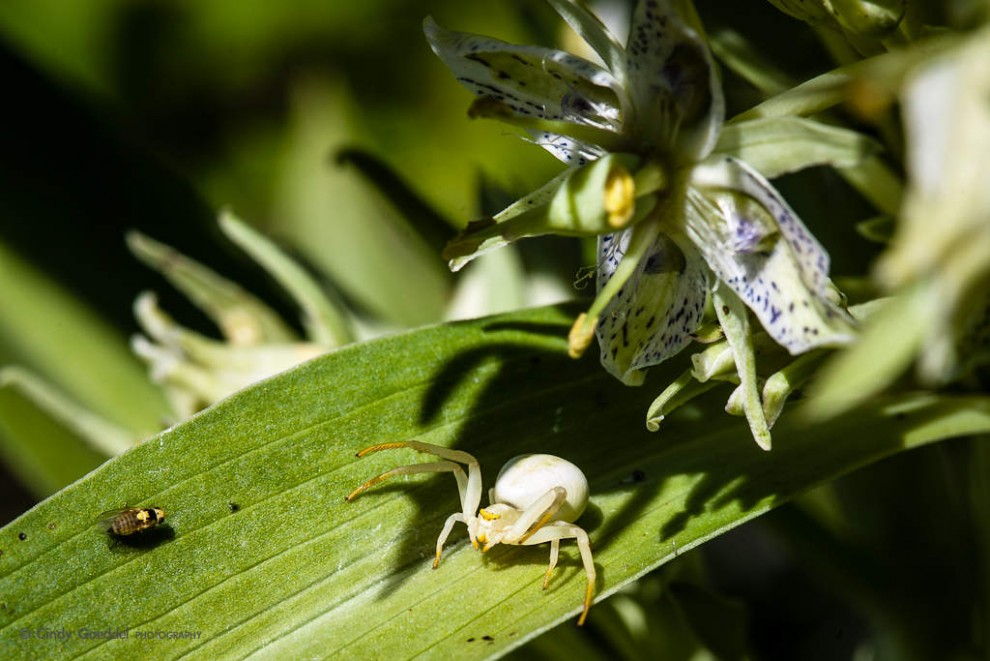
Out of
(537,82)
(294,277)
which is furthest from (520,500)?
(294,277)

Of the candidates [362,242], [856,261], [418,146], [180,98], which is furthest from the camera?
[180,98]

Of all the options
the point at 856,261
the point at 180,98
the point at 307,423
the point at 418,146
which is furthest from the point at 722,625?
the point at 180,98

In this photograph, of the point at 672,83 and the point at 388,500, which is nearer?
the point at 672,83

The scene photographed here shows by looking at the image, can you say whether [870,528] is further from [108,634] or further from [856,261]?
[108,634]

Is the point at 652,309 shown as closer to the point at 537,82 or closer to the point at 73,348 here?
the point at 537,82

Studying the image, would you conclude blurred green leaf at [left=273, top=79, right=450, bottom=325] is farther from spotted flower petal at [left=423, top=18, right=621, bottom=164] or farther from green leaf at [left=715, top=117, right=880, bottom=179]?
green leaf at [left=715, top=117, right=880, bottom=179]

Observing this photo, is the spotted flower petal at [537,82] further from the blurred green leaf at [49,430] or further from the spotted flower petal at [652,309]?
the blurred green leaf at [49,430]

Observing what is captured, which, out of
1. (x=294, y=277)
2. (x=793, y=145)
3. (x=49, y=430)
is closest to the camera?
(x=793, y=145)

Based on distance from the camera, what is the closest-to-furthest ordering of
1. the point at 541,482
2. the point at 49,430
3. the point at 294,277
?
the point at 541,482 → the point at 294,277 → the point at 49,430
